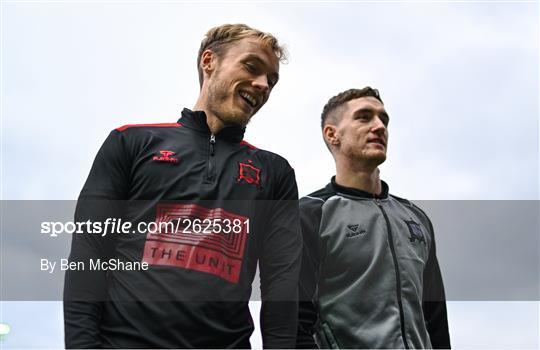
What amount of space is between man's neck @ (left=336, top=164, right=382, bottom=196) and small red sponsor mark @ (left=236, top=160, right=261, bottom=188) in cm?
159

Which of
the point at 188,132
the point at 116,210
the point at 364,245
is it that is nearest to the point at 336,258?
the point at 364,245

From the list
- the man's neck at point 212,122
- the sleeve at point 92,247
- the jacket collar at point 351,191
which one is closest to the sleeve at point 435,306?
the jacket collar at point 351,191

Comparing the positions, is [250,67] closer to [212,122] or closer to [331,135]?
[212,122]

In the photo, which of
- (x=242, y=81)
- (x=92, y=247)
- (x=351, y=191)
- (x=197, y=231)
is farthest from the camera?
(x=351, y=191)

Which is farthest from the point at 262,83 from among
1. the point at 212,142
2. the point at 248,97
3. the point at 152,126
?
the point at 152,126

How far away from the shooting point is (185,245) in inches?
150

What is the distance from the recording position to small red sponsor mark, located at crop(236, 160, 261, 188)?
13.8ft

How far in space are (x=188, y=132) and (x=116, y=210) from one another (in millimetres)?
844

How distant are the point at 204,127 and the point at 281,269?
1.20 m

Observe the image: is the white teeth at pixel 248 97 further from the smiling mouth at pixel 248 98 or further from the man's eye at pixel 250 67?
the man's eye at pixel 250 67

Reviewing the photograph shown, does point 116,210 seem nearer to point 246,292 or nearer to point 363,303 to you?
point 246,292

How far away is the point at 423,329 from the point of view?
5.04 meters

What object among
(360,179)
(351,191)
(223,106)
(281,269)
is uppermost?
(223,106)

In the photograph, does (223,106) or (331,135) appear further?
(331,135)
